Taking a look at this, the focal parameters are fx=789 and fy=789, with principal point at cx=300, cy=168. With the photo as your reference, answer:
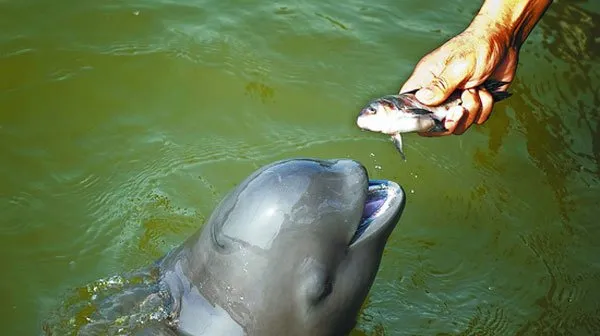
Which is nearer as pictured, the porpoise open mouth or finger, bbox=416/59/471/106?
the porpoise open mouth

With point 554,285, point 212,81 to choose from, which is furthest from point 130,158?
point 554,285

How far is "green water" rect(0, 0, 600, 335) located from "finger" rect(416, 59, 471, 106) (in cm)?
157

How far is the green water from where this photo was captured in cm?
668

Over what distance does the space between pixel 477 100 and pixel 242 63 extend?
3.04 metres

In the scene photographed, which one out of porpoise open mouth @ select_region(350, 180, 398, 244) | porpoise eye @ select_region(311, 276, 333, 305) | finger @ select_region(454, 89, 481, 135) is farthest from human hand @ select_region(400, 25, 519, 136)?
porpoise eye @ select_region(311, 276, 333, 305)

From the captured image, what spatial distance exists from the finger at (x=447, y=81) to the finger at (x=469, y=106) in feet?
0.36

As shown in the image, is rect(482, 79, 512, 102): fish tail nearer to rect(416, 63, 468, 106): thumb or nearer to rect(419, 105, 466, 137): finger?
rect(416, 63, 468, 106): thumb

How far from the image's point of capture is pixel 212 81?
324 inches

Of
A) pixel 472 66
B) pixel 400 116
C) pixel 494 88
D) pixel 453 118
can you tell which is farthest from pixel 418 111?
pixel 494 88

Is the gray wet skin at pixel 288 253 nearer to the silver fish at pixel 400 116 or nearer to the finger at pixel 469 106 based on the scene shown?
the silver fish at pixel 400 116

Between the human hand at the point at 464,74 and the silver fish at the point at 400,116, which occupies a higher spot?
the human hand at the point at 464,74

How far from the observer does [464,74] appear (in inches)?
241

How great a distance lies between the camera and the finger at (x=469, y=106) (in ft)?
20.1

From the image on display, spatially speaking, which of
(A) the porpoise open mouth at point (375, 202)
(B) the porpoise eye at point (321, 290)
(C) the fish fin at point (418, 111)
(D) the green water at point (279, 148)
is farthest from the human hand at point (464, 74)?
(B) the porpoise eye at point (321, 290)
